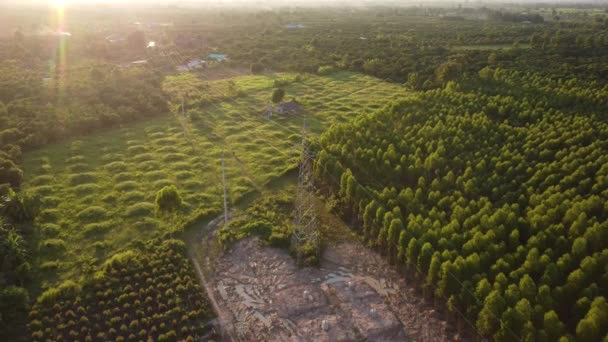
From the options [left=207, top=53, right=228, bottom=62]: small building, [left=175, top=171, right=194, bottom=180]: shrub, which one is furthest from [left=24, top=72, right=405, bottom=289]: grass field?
[left=207, top=53, right=228, bottom=62]: small building

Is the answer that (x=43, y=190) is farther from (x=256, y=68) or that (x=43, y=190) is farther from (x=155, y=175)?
(x=256, y=68)

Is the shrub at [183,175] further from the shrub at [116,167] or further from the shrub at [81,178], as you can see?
the shrub at [81,178]

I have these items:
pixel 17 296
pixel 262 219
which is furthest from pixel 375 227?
pixel 17 296

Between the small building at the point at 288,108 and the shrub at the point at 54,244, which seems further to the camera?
the small building at the point at 288,108

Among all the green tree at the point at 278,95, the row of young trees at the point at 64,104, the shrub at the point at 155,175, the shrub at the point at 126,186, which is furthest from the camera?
the green tree at the point at 278,95

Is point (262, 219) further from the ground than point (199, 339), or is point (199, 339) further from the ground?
point (262, 219)

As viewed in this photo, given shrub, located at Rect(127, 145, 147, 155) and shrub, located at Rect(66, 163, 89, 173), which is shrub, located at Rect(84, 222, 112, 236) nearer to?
shrub, located at Rect(66, 163, 89, 173)

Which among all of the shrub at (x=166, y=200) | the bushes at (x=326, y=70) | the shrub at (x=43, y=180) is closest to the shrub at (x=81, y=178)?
the shrub at (x=43, y=180)

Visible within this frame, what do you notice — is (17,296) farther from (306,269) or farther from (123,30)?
(123,30)
